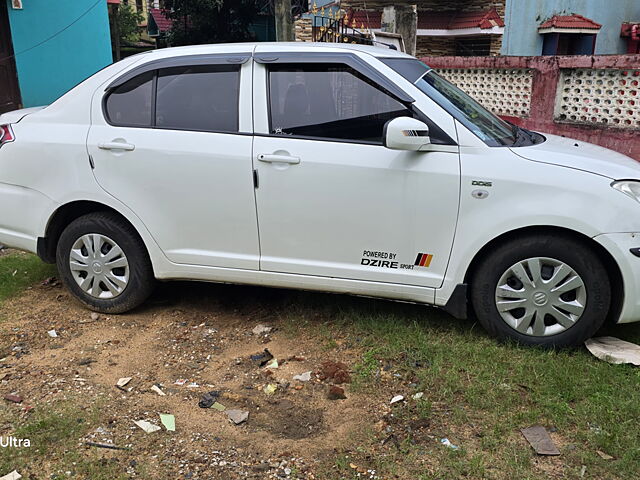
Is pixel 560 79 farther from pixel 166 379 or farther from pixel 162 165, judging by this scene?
pixel 166 379

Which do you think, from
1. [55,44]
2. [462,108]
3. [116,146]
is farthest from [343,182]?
[55,44]

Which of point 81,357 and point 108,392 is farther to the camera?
point 81,357

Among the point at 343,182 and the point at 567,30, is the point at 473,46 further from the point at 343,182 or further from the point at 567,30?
the point at 343,182

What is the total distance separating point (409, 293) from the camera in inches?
146

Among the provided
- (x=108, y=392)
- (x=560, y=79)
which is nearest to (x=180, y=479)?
(x=108, y=392)

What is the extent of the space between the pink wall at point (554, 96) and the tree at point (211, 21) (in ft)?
40.6

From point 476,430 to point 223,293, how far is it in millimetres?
2388

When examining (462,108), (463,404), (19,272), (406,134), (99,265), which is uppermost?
(462,108)

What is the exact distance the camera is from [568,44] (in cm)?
1620

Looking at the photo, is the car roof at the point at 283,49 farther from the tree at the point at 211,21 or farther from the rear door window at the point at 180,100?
the tree at the point at 211,21

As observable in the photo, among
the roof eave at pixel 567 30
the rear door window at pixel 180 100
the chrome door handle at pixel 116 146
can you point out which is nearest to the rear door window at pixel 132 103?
the rear door window at pixel 180 100

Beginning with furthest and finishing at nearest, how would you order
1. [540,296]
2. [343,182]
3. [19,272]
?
1. [19,272]
2. [343,182]
3. [540,296]

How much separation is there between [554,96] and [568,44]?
9688 mm

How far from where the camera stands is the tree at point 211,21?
62.4 ft
